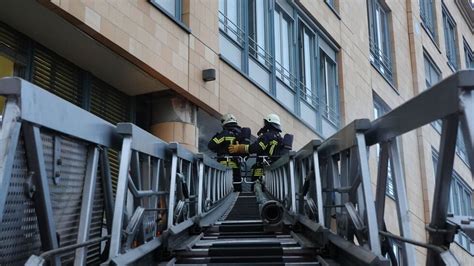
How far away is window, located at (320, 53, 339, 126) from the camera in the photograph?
60.7 feet

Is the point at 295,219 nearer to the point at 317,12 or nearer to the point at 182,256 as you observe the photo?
the point at 182,256

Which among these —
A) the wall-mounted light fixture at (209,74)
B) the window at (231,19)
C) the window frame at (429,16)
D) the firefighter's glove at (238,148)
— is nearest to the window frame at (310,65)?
the window at (231,19)

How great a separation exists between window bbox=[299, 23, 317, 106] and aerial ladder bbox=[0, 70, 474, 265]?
36.0 feet

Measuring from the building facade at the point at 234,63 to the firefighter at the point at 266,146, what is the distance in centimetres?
98

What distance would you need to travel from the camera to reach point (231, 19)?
1383 centimetres

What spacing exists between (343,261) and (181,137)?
744 centimetres

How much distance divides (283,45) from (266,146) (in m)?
5.65

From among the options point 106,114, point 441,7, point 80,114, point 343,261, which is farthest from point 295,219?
point 441,7

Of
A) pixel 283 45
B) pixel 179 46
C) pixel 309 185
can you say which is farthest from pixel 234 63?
pixel 309 185

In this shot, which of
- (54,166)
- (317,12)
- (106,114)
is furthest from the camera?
(317,12)

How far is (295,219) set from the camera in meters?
6.03

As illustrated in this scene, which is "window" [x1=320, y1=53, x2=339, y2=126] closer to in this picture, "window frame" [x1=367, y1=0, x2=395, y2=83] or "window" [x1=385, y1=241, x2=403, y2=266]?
"window frame" [x1=367, y1=0, x2=395, y2=83]

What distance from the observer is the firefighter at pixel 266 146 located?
36.9ft

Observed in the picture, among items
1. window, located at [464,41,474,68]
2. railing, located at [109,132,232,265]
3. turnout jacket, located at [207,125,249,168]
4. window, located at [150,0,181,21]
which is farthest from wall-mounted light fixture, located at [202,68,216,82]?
window, located at [464,41,474,68]
